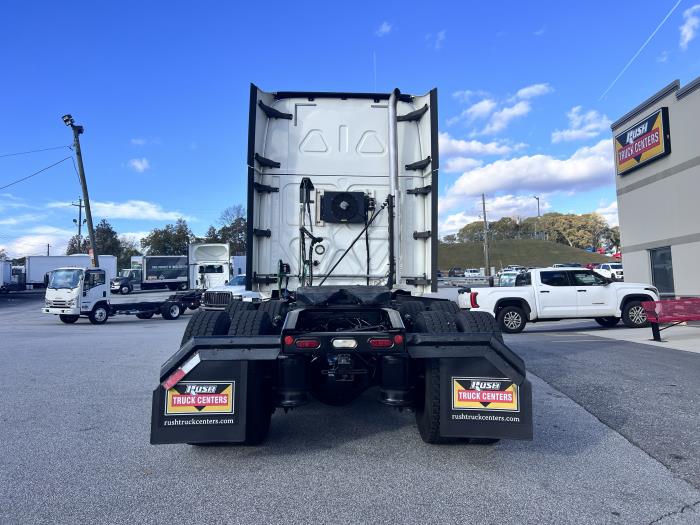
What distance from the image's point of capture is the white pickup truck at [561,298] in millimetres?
13930

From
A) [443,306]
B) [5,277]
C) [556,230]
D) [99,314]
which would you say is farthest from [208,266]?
[556,230]

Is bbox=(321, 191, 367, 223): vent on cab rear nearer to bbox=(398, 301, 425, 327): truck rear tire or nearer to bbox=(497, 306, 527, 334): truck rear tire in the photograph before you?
bbox=(398, 301, 425, 327): truck rear tire

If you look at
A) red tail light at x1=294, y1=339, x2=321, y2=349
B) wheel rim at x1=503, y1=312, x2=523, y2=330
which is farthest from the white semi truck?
red tail light at x1=294, y1=339, x2=321, y2=349

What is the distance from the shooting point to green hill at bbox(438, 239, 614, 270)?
3553 inches

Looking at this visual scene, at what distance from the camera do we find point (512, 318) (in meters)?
14.0

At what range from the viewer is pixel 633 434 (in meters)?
4.80

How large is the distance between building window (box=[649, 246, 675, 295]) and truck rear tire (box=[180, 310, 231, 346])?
17475 mm

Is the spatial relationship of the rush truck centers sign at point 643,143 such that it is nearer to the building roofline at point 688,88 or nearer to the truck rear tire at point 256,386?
the building roofline at point 688,88

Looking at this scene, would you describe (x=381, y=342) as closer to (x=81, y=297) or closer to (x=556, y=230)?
(x=81, y=297)

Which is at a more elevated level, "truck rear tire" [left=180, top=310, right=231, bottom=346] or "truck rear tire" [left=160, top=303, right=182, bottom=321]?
"truck rear tire" [left=180, top=310, right=231, bottom=346]

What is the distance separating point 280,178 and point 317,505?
3979 mm

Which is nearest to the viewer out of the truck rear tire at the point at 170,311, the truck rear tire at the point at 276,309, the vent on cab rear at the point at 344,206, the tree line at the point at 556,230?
the truck rear tire at the point at 276,309

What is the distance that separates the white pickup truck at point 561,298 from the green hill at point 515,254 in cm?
7466

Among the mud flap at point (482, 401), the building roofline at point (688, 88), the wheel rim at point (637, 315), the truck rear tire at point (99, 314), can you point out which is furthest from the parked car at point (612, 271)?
the mud flap at point (482, 401)
